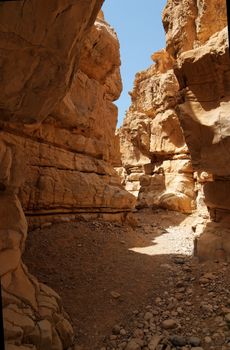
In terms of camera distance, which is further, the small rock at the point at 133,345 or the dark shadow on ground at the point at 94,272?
the dark shadow on ground at the point at 94,272

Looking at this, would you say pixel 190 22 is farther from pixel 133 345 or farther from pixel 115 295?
pixel 133 345

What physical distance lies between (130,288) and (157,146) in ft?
42.3

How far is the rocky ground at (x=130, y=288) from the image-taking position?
156 inches

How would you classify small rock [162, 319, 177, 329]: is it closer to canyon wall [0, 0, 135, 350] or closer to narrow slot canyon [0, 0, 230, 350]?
narrow slot canyon [0, 0, 230, 350]

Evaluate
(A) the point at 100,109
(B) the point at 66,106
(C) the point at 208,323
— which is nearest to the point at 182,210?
(A) the point at 100,109

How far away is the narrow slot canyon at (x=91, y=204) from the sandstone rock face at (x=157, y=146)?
3439 millimetres

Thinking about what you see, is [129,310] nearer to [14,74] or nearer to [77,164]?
[14,74]

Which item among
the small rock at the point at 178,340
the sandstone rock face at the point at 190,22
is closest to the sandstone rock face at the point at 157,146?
the sandstone rock face at the point at 190,22

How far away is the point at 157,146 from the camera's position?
17.4 m

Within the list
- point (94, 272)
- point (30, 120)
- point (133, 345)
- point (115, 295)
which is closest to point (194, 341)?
point (133, 345)

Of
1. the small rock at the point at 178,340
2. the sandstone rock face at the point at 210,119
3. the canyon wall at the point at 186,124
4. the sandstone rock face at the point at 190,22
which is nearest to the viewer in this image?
the small rock at the point at 178,340

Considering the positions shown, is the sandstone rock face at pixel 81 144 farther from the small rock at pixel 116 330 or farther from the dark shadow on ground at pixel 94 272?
the small rock at pixel 116 330

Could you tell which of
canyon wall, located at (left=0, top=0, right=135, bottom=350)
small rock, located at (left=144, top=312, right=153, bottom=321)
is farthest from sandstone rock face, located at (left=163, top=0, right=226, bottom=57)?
small rock, located at (left=144, top=312, right=153, bottom=321)

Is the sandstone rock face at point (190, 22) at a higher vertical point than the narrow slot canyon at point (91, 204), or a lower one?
higher
